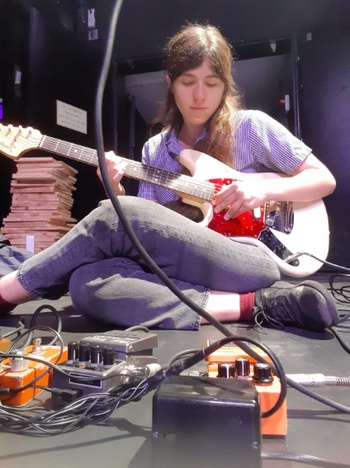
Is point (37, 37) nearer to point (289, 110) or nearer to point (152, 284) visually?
point (289, 110)

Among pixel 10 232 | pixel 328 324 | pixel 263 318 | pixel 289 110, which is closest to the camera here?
pixel 328 324

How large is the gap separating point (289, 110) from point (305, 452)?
274 cm

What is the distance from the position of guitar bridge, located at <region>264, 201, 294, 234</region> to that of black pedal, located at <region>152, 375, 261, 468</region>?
881mm

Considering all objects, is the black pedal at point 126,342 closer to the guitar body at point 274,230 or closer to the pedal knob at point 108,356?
the pedal knob at point 108,356

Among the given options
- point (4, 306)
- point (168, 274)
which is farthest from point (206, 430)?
point (4, 306)

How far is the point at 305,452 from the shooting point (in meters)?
0.35

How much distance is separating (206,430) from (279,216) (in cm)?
94

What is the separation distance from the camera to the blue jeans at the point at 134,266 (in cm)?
90

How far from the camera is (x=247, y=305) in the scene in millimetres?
949

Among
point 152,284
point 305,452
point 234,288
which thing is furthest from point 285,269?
point 305,452

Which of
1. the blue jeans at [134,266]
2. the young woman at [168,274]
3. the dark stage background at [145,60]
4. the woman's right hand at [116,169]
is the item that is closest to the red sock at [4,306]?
the young woman at [168,274]

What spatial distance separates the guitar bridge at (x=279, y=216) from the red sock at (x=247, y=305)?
10.3 inches

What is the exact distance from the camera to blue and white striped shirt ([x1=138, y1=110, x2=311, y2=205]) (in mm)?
1162

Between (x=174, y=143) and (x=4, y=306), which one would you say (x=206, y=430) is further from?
(x=174, y=143)
